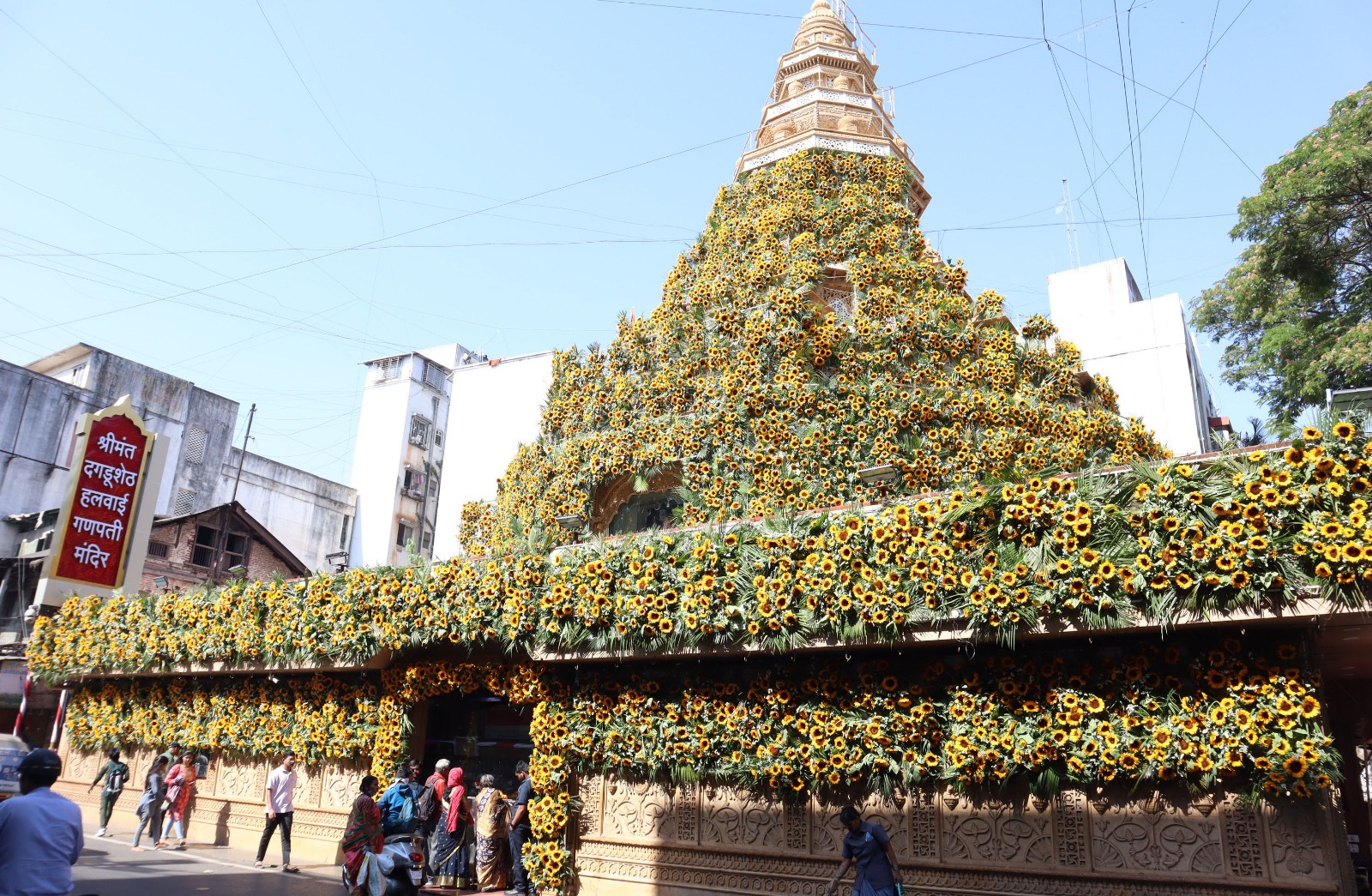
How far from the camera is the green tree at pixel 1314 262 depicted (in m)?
20.0

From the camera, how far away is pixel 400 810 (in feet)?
29.9

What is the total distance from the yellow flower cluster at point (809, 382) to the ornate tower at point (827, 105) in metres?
1.01

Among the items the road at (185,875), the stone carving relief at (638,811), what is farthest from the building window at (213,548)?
the stone carving relief at (638,811)

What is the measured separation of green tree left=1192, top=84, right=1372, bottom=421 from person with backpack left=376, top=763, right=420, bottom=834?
20593mm

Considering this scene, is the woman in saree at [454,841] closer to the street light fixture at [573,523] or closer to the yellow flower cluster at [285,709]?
the yellow flower cluster at [285,709]

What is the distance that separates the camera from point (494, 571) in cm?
1281

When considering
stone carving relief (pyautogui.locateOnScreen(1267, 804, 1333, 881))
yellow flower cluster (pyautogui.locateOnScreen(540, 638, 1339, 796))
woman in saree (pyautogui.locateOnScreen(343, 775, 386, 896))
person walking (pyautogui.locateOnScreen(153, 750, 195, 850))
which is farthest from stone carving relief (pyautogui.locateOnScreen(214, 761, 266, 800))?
stone carving relief (pyautogui.locateOnScreen(1267, 804, 1333, 881))

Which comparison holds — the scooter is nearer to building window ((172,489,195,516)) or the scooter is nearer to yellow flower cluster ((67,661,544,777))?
yellow flower cluster ((67,661,544,777))

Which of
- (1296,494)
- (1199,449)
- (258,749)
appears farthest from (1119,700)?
(1199,449)

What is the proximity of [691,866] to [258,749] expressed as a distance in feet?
28.7

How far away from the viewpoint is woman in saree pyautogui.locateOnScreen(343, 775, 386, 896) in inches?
346

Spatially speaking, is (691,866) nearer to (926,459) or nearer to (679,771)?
(679,771)

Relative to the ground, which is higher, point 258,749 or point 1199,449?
point 1199,449

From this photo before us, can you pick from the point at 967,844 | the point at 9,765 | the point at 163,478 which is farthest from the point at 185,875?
the point at 163,478
